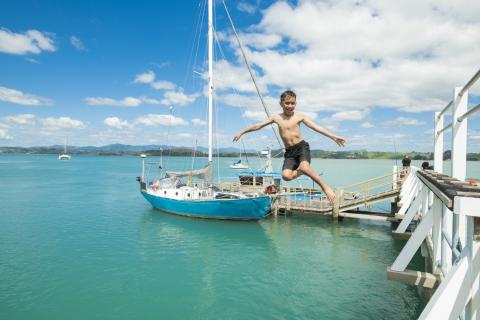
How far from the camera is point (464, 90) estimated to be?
4770 millimetres

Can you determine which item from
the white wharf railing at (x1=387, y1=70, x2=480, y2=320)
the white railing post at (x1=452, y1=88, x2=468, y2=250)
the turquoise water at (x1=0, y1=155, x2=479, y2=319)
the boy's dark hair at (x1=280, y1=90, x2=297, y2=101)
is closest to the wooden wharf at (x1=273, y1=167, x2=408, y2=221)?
the turquoise water at (x1=0, y1=155, x2=479, y2=319)

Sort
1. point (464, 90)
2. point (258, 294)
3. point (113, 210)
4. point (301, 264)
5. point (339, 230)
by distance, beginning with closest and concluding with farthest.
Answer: point (464, 90)
point (258, 294)
point (301, 264)
point (339, 230)
point (113, 210)

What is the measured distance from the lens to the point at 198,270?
1738 cm

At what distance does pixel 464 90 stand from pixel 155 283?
15.1m

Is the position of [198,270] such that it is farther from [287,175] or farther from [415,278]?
[287,175]

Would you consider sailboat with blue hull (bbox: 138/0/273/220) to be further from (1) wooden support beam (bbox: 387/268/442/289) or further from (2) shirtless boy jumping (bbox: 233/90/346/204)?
(2) shirtless boy jumping (bbox: 233/90/346/204)

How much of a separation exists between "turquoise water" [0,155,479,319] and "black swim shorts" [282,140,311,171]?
9193mm

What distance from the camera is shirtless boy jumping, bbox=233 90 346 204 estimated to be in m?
5.25

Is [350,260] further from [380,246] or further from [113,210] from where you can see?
[113,210]

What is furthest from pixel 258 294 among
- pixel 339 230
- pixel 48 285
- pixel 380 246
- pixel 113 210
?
pixel 113 210

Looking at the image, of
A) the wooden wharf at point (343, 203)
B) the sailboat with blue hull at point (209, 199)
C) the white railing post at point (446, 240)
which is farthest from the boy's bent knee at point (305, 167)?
the sailboat with blue hull at point (209, 199)

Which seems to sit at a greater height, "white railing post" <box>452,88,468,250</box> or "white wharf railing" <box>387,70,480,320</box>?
"white railing post" <box>452,88,468,250</box>

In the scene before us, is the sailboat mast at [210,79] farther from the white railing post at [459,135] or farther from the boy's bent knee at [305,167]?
the white railing post at [459,135]

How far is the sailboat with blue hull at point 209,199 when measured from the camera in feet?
89.5
